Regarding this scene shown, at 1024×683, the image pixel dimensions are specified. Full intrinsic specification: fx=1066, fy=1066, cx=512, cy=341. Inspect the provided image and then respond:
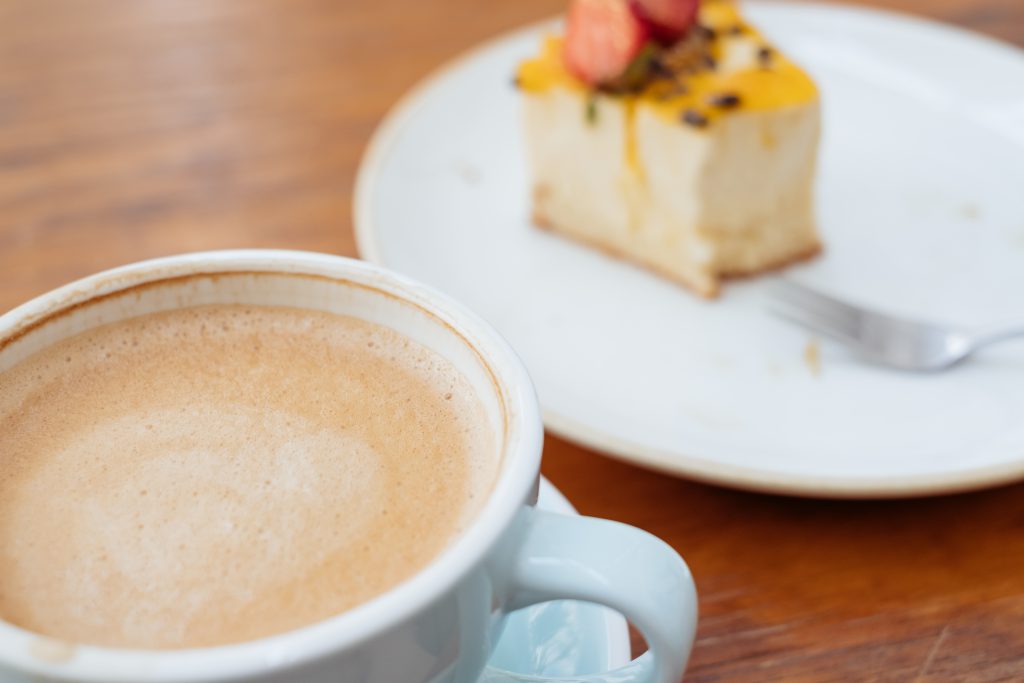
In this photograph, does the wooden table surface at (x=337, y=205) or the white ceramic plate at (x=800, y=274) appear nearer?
the wooden table surface at (x=337, y=205)

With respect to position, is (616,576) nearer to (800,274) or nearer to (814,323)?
(814,323)

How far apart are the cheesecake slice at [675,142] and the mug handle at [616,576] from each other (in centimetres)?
79

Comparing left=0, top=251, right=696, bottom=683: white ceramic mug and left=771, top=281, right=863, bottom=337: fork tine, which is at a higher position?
left=0, top=251, right=696, bottom=683: white ceramic mug

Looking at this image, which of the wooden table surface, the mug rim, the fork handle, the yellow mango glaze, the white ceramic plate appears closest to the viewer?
the mug rim

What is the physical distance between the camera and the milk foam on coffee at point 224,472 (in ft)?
1.82

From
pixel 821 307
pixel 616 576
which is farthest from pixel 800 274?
pixel 616 576

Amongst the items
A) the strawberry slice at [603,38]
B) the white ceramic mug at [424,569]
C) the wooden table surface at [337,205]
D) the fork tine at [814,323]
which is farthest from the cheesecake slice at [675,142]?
the white ceramic mug at [424,569]

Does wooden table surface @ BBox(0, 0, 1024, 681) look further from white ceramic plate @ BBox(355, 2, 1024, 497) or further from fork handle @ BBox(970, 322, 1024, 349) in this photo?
fork handle @ BBox(970, 322, 1024, 349)

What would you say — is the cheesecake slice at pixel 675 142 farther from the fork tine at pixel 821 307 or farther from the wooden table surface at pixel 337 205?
the wooden table surface at pixel 337 205

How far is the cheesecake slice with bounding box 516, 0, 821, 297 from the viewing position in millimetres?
1339

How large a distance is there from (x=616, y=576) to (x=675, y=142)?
0.89 m

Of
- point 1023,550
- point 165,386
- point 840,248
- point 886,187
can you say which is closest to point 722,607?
point 1023,550

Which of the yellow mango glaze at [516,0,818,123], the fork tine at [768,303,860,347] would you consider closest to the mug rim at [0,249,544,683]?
the fork tine at [768,303,860,347]

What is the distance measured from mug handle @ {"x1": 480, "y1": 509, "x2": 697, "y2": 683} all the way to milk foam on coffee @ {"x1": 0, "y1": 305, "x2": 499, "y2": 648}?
5 centimetres
